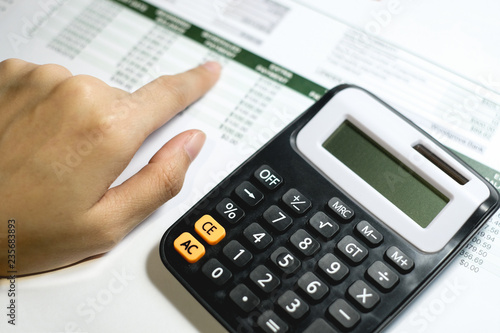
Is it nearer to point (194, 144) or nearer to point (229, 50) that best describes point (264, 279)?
point (194, 144)

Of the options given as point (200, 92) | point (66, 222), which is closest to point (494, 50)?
point (200, 92)

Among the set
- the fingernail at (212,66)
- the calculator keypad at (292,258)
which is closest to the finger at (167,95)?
the fingernail at (212,66)

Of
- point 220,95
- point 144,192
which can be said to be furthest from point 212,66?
point 144,192

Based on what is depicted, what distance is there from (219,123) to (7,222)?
0.67 ft

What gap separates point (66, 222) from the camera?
0.39 m

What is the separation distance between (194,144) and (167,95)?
6 centimetres

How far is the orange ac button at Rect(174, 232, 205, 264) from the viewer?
380 mm

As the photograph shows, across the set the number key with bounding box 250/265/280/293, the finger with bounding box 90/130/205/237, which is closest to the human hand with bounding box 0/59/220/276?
the finger with bounding box 90/130/205/237

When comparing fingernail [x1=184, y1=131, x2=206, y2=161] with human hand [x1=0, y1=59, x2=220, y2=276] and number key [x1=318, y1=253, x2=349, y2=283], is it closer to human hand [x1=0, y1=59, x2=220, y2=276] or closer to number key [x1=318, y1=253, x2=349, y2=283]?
human hand [x1=0, y1=59, x2=220, y2=276]

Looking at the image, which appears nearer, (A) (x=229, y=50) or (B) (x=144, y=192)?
(B) (x=144, y=192)

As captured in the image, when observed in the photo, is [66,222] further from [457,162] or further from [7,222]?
[457,162]

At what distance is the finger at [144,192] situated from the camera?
396 mm

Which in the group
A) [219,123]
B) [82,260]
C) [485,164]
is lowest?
[82,260]

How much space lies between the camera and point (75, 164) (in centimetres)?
A: 40
